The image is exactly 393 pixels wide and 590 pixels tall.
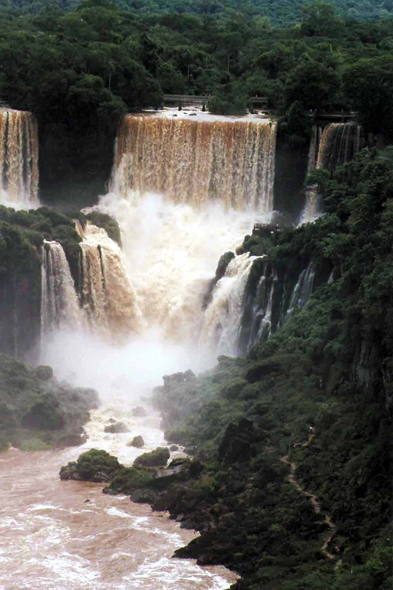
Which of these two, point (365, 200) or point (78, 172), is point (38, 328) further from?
point (365, 200)

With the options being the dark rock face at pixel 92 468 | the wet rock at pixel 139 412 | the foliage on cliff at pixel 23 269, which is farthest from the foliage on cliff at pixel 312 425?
the foliage on cliff at pixel 23 269

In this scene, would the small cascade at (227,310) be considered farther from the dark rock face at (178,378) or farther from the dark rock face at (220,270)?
the dark rock face at (178,378)

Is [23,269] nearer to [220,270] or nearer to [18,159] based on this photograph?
[220,270]

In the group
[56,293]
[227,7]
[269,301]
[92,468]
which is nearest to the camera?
[92,468]

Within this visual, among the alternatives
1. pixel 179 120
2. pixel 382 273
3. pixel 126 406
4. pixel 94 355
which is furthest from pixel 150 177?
pixel 382 273

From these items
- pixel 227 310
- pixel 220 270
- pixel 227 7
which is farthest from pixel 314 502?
pixel 227 7

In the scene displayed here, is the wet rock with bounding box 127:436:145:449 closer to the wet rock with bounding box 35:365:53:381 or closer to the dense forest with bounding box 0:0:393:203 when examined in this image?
the wet rock with bounding box 35:365:53:381
